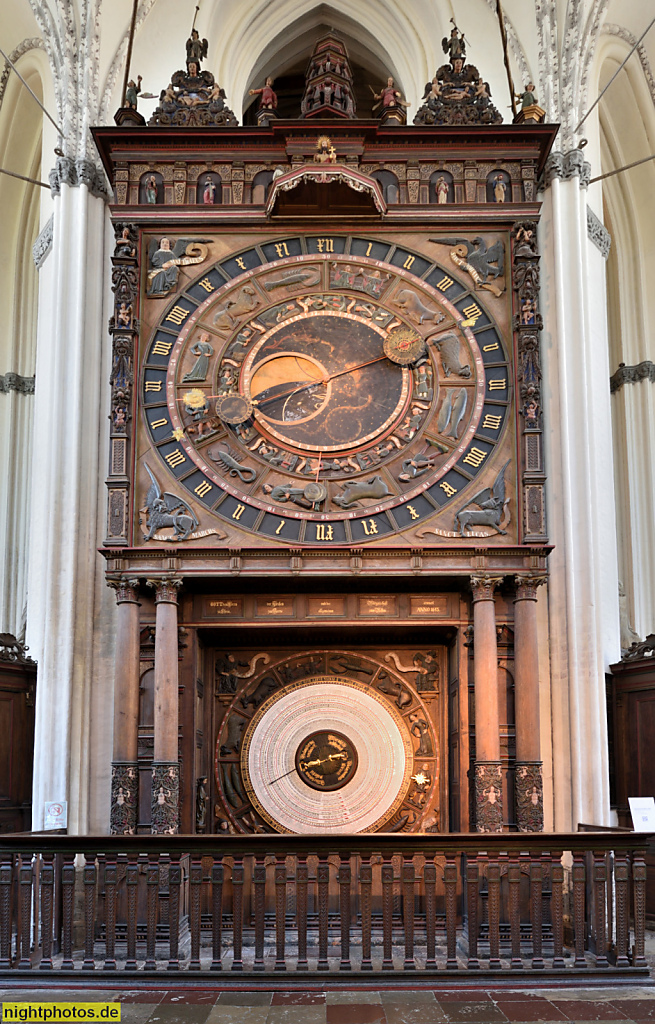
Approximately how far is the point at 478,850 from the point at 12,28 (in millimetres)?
12726

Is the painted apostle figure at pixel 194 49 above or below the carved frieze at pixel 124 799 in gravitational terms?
above

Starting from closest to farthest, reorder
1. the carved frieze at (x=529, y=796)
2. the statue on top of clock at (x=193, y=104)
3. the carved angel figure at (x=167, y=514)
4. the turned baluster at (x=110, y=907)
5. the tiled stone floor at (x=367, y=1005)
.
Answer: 1. the tiled stone floor at (x=367, y=1005)
2. the turned baluster at (x=110, y=907)
3. the carved frieze at (x=529, y=796)
4. the carved angel figure at (x=167, y=514)
5. the statue on top of clock at (x=193, y=104)

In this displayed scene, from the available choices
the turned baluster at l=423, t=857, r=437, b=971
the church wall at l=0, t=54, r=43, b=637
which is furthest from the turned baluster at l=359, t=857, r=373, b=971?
the church wall at l=0, t=54, r=43, b=637

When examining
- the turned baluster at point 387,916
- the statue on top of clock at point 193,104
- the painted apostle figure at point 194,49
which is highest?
the painted apostle figure at point 194,49

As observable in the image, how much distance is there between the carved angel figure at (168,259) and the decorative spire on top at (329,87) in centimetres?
181

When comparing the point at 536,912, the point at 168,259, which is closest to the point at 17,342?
the point at 168,259

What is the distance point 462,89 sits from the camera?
1117cm

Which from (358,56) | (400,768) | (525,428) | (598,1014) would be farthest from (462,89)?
(598,1014)

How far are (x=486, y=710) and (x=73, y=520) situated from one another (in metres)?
4.77

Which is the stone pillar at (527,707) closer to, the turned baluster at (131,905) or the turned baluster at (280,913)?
the turned baluster at (280,913)

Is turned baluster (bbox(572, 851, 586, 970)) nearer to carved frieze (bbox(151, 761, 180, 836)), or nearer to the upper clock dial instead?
carved frieze (bbox(151, 761, 180, 836))

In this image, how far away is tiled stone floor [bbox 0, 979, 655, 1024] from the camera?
7090 millimetres

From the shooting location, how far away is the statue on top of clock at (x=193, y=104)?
11.0 metres

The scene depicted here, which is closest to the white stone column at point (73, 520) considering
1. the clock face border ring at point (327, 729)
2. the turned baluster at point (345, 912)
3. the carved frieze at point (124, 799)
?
the carved frieze at point (124, 799)
